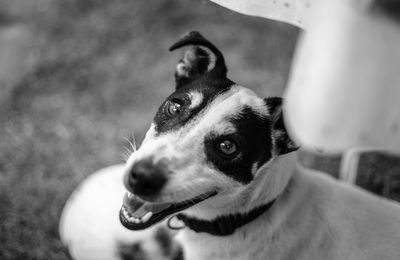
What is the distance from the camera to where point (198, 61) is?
6.48ft

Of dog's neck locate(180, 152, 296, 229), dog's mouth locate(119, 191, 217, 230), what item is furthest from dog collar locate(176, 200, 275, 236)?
dog's mouth locate(119, 191, 217, 230)

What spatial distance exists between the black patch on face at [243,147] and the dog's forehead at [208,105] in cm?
3

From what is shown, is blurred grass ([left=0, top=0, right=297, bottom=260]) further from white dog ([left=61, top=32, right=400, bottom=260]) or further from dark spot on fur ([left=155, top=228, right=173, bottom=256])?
white dog ([left=61, top=32, right=400, bottom=260])

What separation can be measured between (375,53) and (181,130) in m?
0.89

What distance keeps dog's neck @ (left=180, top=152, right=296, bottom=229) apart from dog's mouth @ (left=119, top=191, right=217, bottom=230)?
0.10m

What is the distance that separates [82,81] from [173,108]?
1896 millimetres

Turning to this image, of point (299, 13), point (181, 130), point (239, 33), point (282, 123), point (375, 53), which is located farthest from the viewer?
point (239, 33)

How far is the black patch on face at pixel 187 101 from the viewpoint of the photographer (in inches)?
67.5

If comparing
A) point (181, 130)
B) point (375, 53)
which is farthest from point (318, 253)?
point (375, 53)

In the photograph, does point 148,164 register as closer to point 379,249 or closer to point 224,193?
point 224,193

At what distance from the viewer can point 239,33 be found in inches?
155

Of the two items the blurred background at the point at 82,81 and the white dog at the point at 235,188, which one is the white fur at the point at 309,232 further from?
the blurred background at the point at 82,81

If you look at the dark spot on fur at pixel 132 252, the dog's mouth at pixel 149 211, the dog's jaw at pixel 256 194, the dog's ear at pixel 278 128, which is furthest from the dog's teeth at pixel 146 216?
the dark spot on fur at pixel 132 252

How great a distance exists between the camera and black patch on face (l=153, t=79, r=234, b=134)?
1715mm
